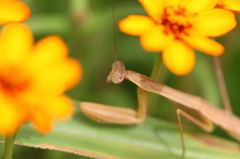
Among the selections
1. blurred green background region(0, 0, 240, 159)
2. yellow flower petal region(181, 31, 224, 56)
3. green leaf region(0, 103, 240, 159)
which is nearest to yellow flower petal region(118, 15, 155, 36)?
yellow flower petal region(181, 31, 224, 56)

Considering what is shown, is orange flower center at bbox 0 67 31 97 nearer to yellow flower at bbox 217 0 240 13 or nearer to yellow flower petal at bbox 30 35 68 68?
yellow flower petal at bbox 30 35 68 68

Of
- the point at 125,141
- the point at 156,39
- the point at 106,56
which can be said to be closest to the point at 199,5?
the point at 156,39

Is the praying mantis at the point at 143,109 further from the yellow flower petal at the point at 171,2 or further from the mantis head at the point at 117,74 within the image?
the yellow flower petal at the point at 171,2

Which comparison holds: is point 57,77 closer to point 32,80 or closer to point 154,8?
point 32,80

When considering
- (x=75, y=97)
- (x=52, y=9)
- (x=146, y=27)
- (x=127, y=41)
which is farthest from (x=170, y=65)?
(x=52, y=9)

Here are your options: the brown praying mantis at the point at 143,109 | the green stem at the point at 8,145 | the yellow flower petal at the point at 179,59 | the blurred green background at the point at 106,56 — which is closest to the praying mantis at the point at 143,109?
the brown praying mantis at the point at 143,109

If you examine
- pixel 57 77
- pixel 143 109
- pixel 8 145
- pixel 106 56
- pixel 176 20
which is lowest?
pixel 106 56
